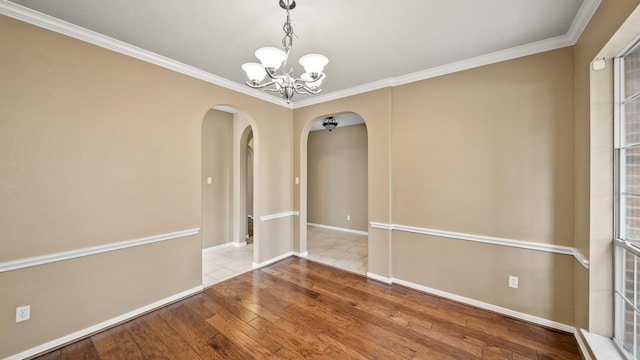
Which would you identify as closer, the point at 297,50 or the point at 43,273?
the point at 43,273

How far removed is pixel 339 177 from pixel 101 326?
5.08 metres

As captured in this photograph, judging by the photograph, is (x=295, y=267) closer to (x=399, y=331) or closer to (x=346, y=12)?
(x=399, y=331)

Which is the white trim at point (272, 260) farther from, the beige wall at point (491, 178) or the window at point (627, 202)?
the window at point (627, 202)

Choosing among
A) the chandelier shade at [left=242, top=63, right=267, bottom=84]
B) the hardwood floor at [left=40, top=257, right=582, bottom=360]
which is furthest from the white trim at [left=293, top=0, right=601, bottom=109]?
the hardwood floor at [left=40, top=257, right=582, bottom=360]

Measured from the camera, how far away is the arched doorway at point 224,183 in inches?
172

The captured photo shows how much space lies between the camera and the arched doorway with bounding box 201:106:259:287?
172 inches

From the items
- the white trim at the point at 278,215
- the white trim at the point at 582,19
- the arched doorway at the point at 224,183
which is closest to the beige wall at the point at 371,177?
the white trim at the point at 582,19

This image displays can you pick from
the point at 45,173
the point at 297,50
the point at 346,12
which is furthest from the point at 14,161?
the point at 346,12

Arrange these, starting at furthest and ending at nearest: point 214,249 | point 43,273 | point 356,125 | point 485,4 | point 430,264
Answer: point 356,125
point 214,249
point 430,264
point 43,273
point 485,4

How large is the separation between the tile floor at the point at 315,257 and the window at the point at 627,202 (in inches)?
95.4

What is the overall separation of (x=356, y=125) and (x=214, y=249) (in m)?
4.29

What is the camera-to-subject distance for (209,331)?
7.23 feet

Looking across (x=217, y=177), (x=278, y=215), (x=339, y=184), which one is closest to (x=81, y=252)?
(x=278, y=215)

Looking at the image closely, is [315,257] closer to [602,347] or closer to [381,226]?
[381,226]
